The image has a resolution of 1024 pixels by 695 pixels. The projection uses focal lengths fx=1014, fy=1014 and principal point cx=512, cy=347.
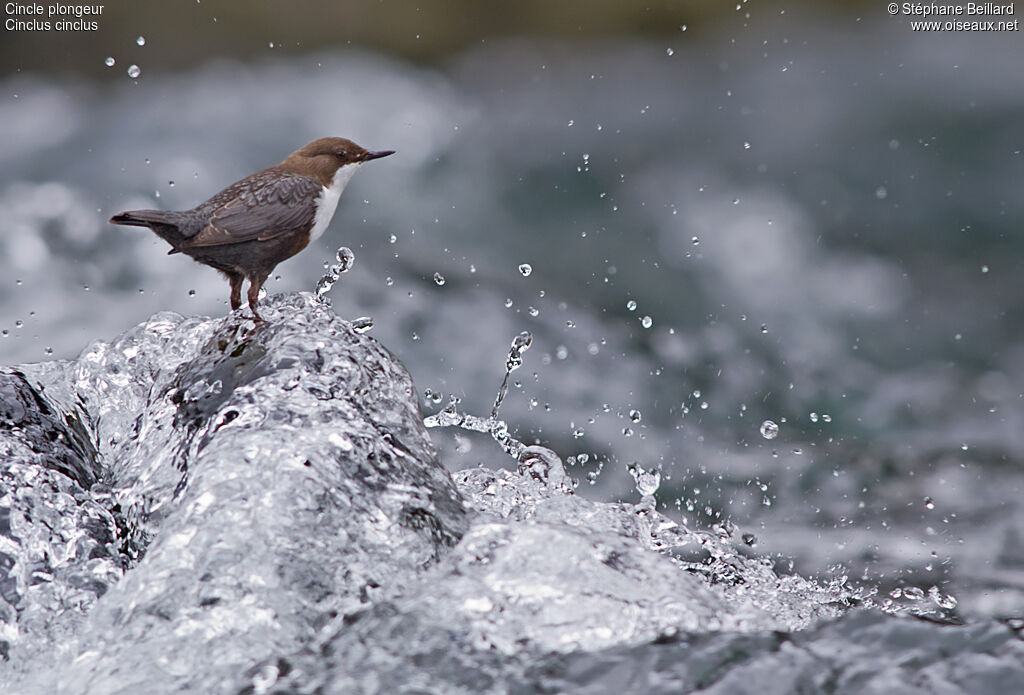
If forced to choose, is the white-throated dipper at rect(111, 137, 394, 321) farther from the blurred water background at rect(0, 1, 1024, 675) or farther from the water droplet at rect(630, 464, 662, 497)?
the blurred water background at rect(0, 1, 1024, 675)

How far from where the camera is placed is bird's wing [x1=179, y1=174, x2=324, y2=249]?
3295 millimetres

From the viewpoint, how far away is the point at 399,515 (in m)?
2.73

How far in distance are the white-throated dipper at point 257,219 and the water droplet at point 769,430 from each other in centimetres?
338

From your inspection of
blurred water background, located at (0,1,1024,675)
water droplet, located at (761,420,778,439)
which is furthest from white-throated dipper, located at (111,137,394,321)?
water droplet, located at (761,420,778,439)

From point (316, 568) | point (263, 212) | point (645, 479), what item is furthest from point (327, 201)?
point (645, 479)

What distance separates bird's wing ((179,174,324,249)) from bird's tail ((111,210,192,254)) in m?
0.04

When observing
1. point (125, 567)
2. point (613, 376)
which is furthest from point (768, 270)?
point (125, 567)

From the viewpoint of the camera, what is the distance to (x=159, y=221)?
315 cm

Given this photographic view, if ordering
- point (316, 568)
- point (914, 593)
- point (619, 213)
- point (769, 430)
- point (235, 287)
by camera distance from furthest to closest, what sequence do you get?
point (619, 213), point (769, 430), point (914, 593), point (235, 287), point (316, 568)

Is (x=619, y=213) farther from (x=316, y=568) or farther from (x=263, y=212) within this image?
(x=316, y=568)

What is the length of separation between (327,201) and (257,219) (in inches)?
14.8

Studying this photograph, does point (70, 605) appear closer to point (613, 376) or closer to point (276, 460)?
point (276, 460)

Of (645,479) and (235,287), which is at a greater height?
(235,287)

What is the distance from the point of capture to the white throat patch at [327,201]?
361 centimetres
